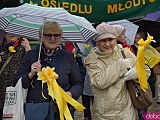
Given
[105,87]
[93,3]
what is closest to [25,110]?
[105,87]

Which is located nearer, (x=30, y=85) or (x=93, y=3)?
(x=30, y=85)

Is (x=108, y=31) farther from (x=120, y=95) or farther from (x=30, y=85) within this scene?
(x=30, y=85)

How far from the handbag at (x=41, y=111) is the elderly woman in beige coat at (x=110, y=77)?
0.56 m

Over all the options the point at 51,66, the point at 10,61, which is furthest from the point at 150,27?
the point at 51,66

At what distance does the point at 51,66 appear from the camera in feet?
13.0

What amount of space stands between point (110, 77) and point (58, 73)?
527 mm

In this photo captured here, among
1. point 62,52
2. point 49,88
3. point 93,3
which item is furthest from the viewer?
point 93,3

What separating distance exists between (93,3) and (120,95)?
1.25m

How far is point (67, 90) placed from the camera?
3994 mm

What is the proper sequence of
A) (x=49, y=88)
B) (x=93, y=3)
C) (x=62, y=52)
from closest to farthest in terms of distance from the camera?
1. (x=49, y=88)
2. (x=62, y=52)
3. (x=93, y=3)

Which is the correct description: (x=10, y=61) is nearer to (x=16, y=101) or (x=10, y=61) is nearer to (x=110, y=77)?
(x=16, y=101)

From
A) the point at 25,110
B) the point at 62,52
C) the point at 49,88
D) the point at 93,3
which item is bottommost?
the point at 25,110

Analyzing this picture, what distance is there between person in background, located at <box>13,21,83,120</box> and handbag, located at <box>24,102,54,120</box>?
6 cm

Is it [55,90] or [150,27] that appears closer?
[55,90]
